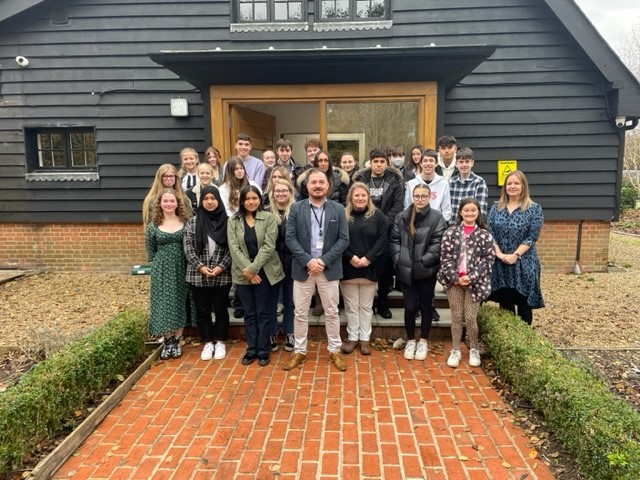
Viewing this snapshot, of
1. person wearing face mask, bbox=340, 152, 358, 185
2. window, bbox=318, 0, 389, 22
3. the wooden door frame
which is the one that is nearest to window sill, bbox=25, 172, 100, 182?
the wooden door frame

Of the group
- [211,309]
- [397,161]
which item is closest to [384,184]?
[397,161]

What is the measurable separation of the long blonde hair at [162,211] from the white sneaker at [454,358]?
2.92m

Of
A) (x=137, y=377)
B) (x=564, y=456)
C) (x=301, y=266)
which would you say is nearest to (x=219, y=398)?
(x=137, y=377)

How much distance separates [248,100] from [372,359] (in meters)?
4.31

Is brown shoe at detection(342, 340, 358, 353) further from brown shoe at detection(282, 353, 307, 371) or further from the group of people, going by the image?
brown shoe at detection(282, 353, 307, 371)

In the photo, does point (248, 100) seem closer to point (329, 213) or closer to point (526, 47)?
point (329, 213)

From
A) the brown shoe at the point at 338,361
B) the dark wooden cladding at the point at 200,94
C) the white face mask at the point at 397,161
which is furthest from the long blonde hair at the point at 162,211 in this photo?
the dark wooden cladding at the point at 200,94

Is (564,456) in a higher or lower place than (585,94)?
lower

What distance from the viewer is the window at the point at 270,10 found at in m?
7.40

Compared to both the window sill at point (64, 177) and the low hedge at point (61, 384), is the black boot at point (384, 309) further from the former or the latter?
the window sill at point (64, 177)

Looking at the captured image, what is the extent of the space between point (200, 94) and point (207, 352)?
4956 mm

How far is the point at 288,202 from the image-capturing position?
427 centimetres

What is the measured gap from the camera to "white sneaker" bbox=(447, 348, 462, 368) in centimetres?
407

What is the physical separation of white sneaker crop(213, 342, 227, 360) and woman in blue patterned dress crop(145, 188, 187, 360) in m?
0.44
